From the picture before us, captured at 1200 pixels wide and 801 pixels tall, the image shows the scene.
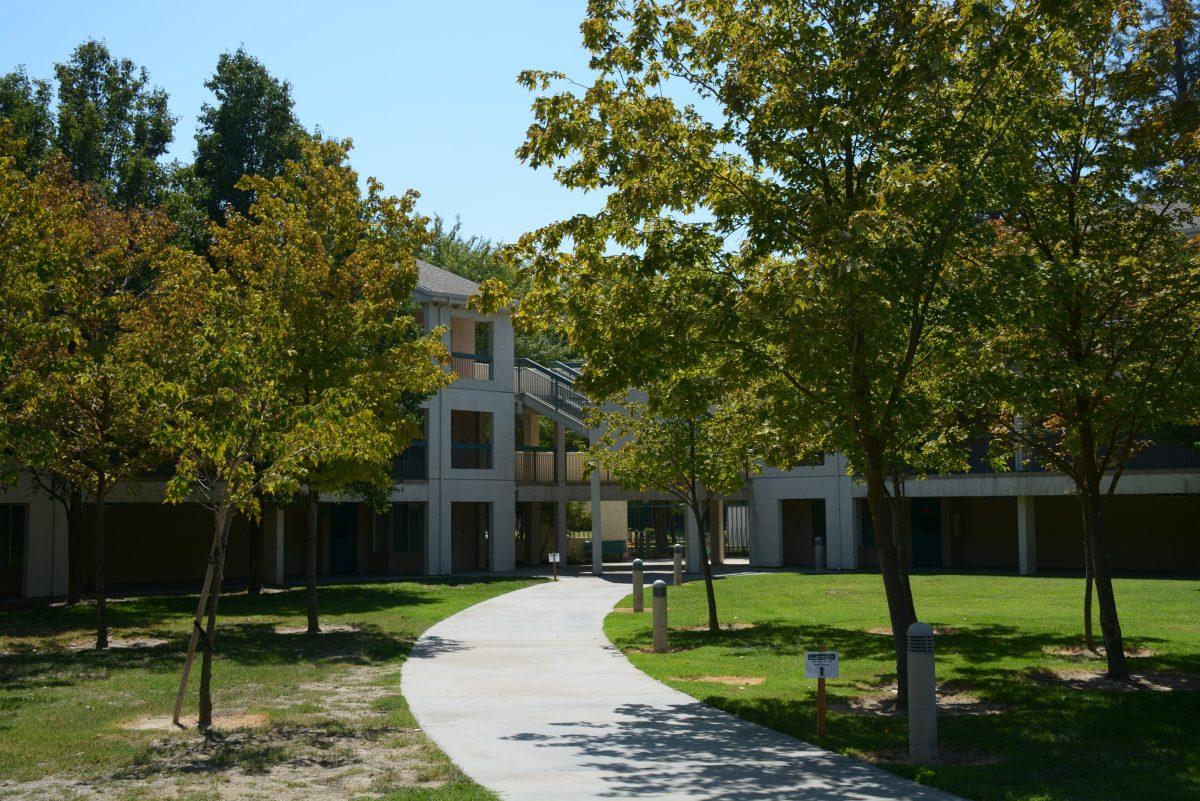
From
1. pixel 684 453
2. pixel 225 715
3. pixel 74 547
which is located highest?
pixel 684 453

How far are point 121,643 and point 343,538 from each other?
17622mm

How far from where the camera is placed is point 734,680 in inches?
534

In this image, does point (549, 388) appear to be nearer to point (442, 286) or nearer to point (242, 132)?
point (442, 286)

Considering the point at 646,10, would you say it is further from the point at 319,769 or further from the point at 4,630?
the point at 4,630

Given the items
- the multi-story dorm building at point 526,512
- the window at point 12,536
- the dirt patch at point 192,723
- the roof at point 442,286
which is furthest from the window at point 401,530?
the dirt patch at point 192,723

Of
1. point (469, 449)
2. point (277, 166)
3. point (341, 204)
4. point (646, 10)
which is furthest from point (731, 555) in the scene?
point (646, 10)

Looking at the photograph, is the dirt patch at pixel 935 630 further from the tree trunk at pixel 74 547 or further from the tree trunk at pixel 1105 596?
the tree trunk at pixel 74 547

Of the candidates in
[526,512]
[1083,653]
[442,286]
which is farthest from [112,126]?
[1083,653]

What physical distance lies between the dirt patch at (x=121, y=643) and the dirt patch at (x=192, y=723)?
7.18 m

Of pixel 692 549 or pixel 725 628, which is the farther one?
pixel 692 549

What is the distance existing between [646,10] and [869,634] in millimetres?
11433

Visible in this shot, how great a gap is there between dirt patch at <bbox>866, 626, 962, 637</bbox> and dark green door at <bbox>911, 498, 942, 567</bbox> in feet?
63.8

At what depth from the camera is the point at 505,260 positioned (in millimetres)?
12594

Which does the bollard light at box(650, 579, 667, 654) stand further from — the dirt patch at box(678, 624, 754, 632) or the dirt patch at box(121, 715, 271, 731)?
the dirt patch at box(121, 715, 271, 731)
